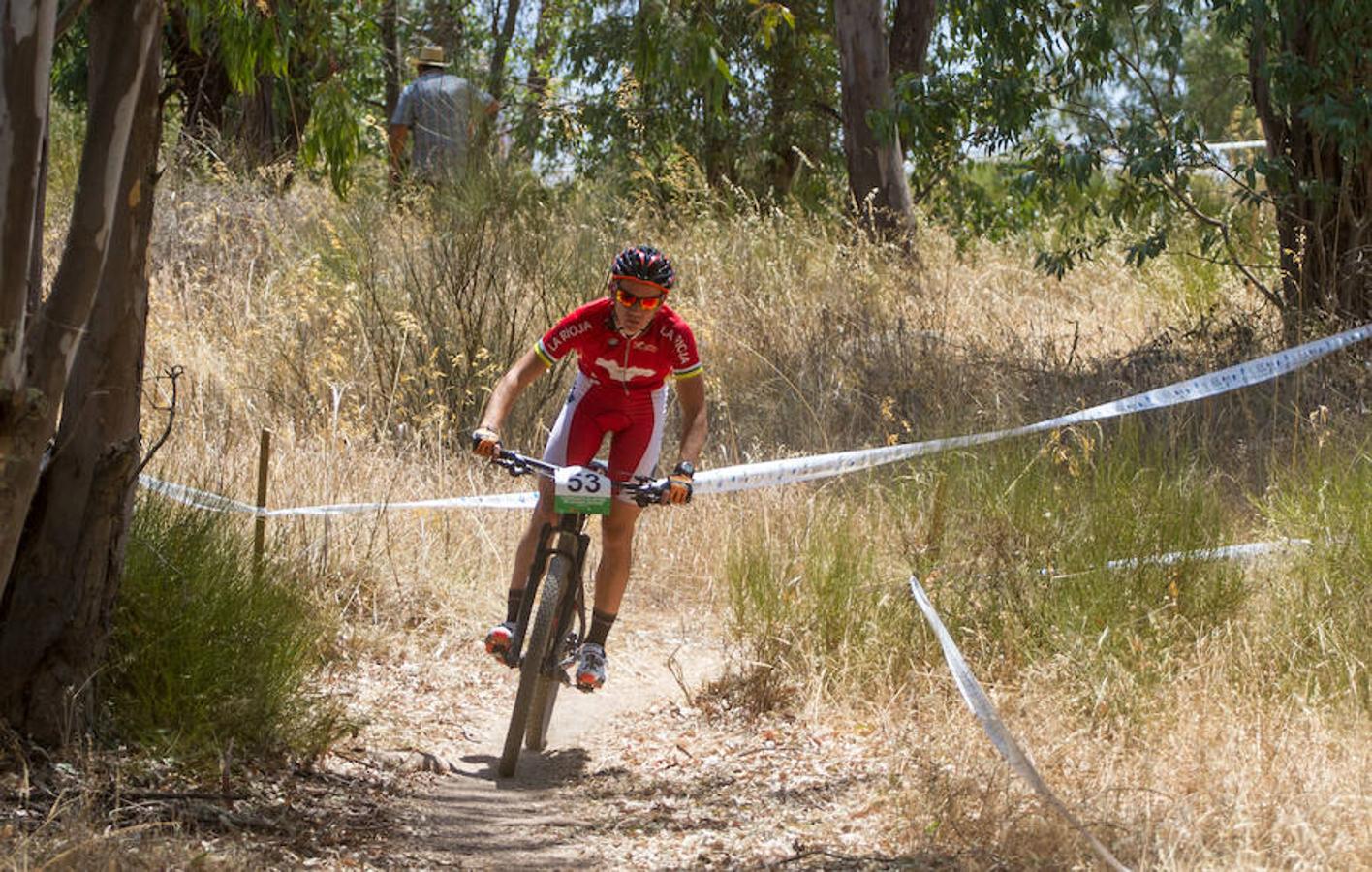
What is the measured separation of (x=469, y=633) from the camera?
7.36 metres

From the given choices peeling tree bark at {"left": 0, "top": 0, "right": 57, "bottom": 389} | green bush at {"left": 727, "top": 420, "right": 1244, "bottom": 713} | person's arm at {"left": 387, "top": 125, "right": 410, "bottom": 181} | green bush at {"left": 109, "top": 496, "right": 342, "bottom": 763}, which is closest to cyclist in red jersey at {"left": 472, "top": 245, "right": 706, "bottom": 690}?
green bush at {"left": 727, "top": 420, "right": 1244, "bottom": 713}

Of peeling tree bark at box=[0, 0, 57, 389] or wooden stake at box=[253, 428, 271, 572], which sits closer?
peeling tree bark at box=[0, 0, 57, 389]

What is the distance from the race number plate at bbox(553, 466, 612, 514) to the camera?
5605mm

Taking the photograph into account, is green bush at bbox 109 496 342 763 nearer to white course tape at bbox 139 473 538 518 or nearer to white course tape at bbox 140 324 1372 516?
white course tape at bbox 139 473 538 518

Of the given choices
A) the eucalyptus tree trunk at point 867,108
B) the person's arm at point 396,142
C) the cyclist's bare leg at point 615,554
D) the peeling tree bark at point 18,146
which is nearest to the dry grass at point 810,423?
the eucalyptus tree trunk at point 867,108

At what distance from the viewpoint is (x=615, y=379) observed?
20.8 ft

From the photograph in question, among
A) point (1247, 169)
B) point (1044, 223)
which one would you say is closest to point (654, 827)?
point (1247, 169)

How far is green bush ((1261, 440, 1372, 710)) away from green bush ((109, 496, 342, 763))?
10.8 ft

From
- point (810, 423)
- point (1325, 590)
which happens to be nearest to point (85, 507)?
point (1325, 590)

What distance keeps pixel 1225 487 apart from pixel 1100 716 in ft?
10.3

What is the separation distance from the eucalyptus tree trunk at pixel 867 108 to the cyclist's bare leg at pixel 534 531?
8.34 m

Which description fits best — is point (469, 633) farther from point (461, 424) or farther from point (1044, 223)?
point (1044, 223)

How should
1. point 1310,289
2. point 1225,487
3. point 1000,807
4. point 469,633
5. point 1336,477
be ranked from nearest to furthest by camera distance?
point 1000,807, point 1336,477, point 469,633, point 1225,487, point 1310,289

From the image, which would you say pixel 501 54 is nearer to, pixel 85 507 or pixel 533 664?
pixel 533 664
